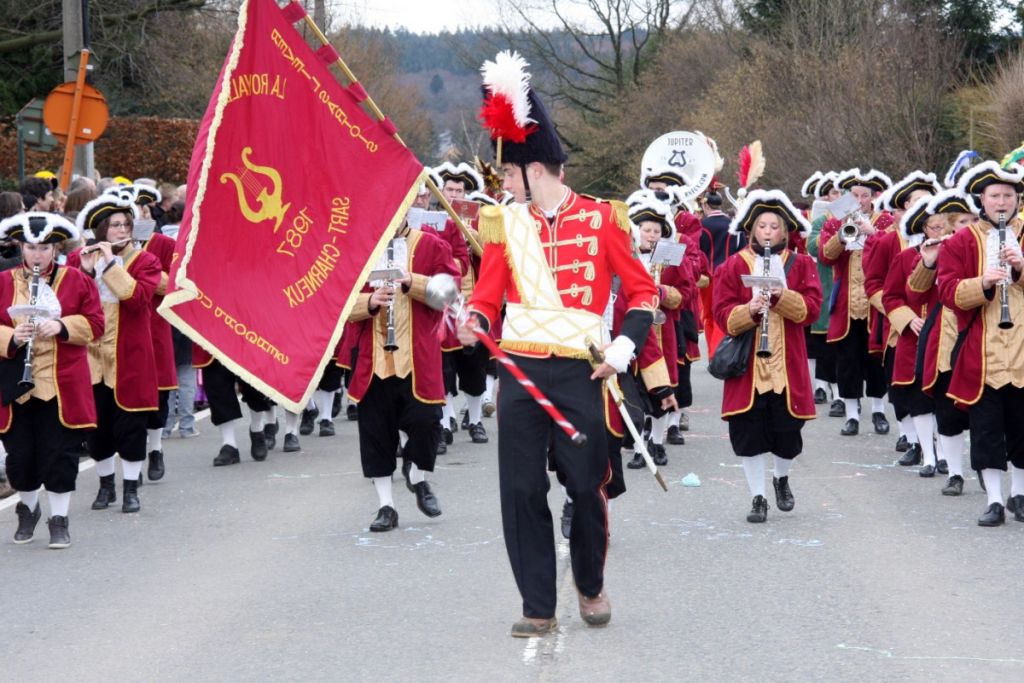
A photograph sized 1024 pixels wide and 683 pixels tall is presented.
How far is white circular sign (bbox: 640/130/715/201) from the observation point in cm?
1863

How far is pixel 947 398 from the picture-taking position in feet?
32.8

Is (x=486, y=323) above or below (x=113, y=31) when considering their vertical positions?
below

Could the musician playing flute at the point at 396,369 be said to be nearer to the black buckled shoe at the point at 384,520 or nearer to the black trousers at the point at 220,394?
the black buckled shoe at the point at 384,520

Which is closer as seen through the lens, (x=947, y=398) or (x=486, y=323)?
(x=486, y=323)

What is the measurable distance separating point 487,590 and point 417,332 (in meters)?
2.21

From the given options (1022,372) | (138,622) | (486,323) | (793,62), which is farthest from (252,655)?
(793,62)

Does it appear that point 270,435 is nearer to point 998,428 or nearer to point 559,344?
point 998,428

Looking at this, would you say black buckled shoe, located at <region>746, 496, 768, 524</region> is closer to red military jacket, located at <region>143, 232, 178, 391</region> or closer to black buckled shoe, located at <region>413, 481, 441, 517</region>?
black buckled shoe, located at <region>413, 481, 441, 517</region>

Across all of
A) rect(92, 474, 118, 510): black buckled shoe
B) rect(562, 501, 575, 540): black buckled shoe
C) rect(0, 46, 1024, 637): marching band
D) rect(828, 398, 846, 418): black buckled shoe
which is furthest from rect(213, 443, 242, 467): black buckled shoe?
rect(828, 398, 846, 418): black buckled shoe

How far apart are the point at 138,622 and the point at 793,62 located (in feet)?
98.2

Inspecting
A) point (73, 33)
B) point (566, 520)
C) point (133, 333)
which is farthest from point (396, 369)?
point (73, 33)

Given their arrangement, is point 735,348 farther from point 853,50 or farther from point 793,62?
point 793,62

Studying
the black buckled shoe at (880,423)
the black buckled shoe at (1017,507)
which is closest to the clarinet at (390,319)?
the black buckled shoe at (1017,507)

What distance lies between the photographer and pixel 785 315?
9430 millimetres
